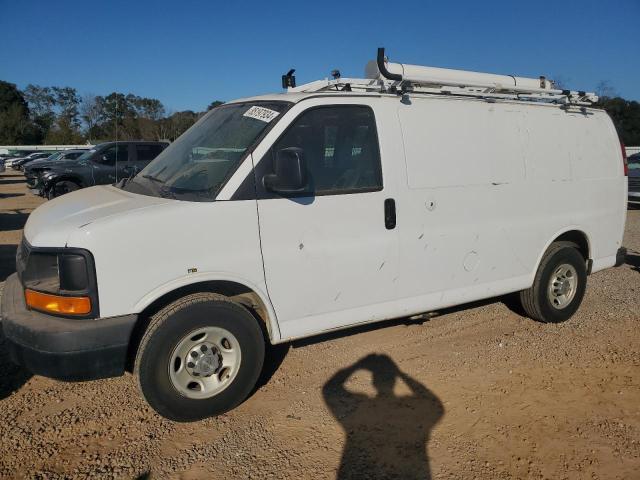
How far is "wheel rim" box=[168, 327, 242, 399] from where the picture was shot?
3119 millimetres

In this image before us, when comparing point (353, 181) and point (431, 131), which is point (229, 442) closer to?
point (353, 181)

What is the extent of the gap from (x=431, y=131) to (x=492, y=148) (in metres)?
0.71

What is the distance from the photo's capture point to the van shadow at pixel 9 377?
11.9 feet

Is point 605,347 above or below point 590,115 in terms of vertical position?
below

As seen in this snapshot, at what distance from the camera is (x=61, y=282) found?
2.84 m

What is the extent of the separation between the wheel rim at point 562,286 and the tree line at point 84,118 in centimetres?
2717

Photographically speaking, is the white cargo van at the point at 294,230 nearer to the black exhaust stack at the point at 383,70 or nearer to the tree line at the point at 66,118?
the black exhaust stack at the point at 383,70

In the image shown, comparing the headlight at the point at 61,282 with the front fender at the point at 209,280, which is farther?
the front fender at the point at 209,280

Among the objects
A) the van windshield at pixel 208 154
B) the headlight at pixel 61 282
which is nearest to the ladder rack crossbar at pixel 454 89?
the van windshield at pixel 208 154

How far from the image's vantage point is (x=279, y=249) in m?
3.29

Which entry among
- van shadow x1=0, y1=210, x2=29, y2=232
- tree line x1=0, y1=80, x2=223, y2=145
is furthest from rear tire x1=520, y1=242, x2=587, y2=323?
tree line x1=0, y1=80, x2=223, y2=145

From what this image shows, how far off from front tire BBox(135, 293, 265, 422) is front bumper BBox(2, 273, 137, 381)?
16 cm

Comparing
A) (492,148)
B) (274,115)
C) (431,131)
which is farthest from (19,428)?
(492,148)

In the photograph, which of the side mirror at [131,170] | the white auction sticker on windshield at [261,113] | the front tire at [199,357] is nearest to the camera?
the front tire at [199,357]
